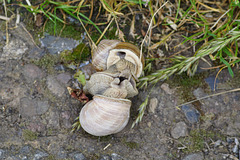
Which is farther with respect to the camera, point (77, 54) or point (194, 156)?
point (77, 54)

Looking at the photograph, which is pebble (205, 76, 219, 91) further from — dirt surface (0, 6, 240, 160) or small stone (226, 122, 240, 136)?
small stone (226, 122, 240, 136)

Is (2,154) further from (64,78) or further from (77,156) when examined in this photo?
(64,78)

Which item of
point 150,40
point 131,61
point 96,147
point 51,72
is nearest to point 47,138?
point 96,147

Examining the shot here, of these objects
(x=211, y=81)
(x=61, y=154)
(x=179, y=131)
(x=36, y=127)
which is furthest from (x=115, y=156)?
(x=211, y=81)

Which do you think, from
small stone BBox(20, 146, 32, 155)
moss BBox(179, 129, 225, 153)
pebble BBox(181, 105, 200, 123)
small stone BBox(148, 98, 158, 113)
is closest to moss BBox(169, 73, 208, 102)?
pebble BBox(181, 105, 200, 123)

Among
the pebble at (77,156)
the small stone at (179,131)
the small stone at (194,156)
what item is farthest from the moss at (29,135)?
the small stone at (194,156)

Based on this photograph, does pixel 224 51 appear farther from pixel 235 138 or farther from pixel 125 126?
pixel 125 126
